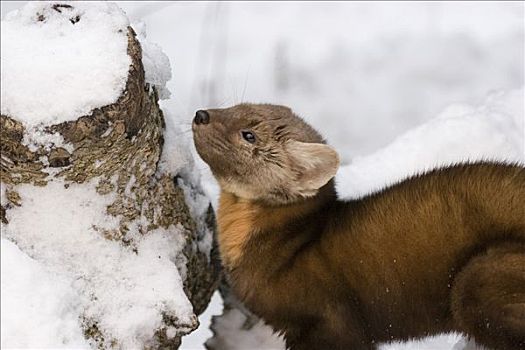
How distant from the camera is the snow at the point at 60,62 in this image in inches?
122

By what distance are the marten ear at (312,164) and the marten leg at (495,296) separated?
2.10 feet

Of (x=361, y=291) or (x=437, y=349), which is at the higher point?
(x=361, y=291)

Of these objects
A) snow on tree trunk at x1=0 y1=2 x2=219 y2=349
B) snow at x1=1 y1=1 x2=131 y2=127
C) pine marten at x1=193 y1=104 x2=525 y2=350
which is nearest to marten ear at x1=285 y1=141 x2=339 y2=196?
pine marten at x1=193 y1=104 x2=525 y2=350

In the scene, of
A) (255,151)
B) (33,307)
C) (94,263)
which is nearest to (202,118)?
(255,151)

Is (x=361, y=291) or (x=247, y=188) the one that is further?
(x=247, y=188)

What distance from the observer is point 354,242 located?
3.57 meters

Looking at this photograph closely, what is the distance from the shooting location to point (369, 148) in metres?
5.53

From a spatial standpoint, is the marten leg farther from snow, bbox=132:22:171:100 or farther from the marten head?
snow, bbox=132:22:171:100

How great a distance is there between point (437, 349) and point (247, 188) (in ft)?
3.51

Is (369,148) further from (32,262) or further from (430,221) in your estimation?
(32,262)

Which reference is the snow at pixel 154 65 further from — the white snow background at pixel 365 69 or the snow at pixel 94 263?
the white snow background at pixel 365 69

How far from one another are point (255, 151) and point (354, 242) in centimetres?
55

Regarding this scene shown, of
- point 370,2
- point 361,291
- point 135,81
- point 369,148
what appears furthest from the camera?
point 370,2

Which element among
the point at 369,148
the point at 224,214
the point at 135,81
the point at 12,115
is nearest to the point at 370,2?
the point at 369,148
